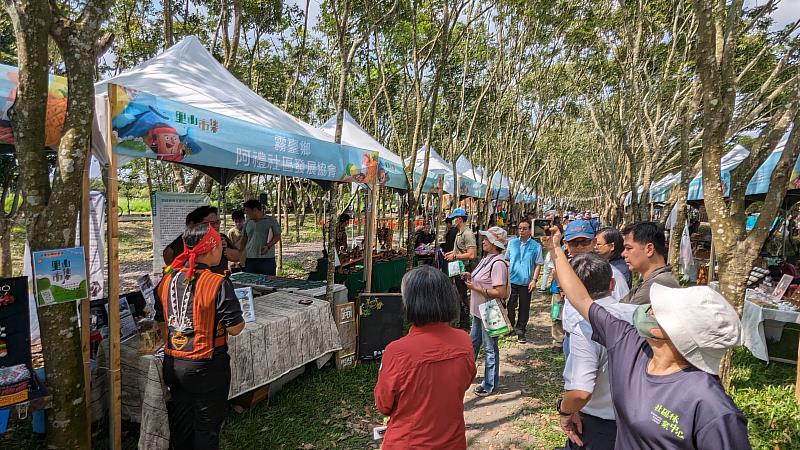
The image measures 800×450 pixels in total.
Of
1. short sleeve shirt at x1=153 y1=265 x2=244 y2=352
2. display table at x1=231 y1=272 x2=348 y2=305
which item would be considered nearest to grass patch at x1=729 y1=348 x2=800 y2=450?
short sleeve shirt at x1=153 y1=265 x2=244 y2=352

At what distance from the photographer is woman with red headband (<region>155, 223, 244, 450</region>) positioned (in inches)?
104

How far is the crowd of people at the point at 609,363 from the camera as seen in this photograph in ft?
4.27

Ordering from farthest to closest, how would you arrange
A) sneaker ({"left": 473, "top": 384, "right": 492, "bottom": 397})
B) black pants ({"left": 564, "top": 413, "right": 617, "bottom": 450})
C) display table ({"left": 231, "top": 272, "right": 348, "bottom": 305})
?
display table ({"left": 231, "top": 272, "right": 348, "bottom": 305})
sneaker ({"left": 473, "top": 384, "right": 492, "bottom": 397})
black pants ({"left": 564, "top": 413, "right": 617, "bottom": 450})

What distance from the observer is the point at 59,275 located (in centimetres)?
258

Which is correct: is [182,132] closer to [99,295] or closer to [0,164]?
[99,295]

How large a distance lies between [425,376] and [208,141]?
2744 mm

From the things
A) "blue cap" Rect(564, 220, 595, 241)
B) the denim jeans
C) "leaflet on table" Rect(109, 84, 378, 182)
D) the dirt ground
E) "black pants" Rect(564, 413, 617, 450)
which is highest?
"leaflet on table" Rect(109, 84, 378, 182)

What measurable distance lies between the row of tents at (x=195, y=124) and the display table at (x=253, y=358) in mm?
1486

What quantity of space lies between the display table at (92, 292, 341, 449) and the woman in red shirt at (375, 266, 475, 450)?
2.05 m

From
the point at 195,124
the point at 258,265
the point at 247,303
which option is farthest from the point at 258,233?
the point at 195,124

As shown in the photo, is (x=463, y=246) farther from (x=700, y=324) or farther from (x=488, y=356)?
(x=700, y=324)

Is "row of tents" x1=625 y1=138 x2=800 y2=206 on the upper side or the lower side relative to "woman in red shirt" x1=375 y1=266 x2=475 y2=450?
upper

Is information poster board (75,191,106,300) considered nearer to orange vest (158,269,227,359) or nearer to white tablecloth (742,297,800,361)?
orange vest (158,269,227,359)

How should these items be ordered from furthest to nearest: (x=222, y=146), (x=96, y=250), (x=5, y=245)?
(x=5, y=245) → (x=96, y=250) → (x=222, y=146)
